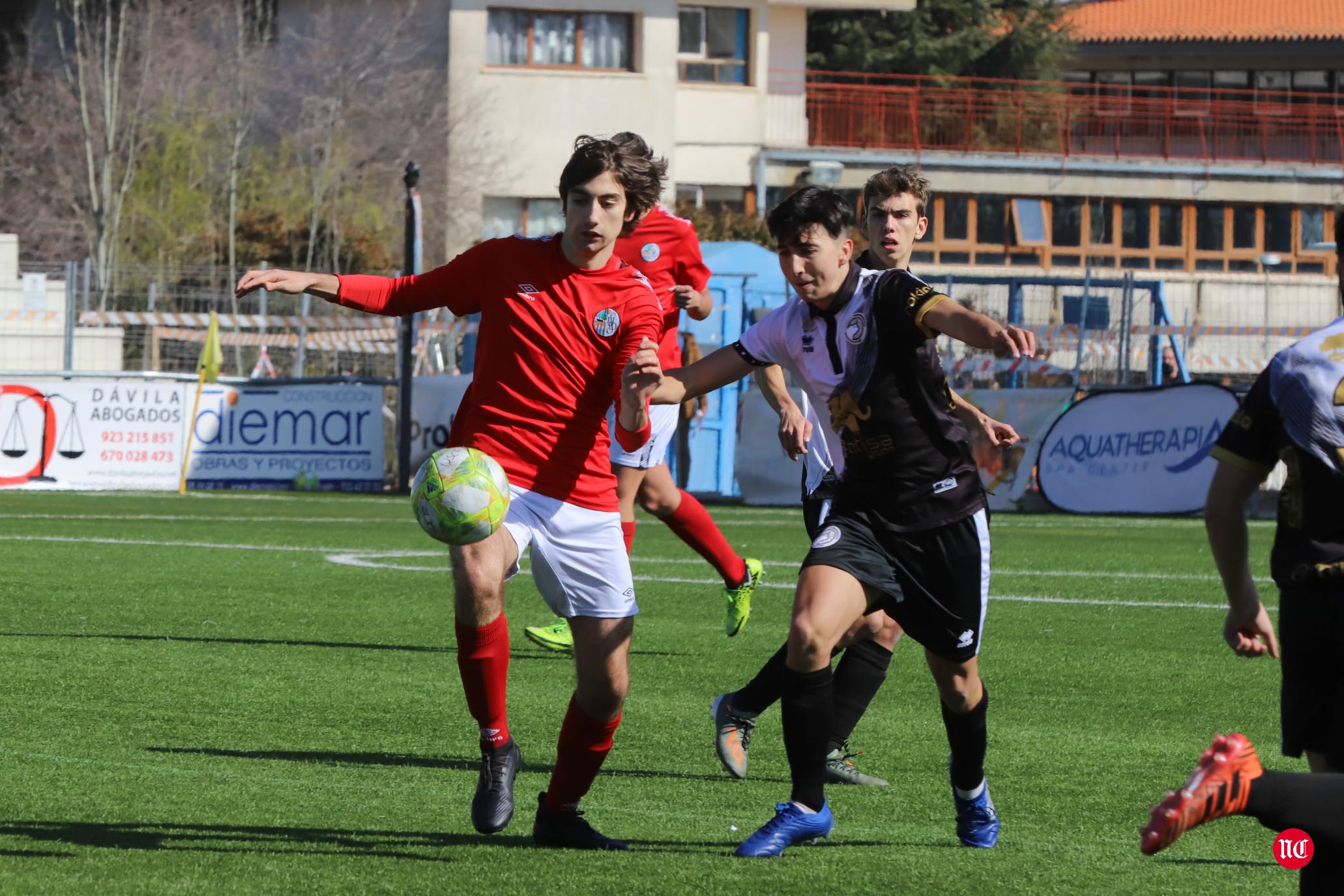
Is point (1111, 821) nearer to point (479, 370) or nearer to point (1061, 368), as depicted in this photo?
point (479, 370)

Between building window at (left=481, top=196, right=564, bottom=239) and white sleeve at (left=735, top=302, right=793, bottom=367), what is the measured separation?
3471 cm

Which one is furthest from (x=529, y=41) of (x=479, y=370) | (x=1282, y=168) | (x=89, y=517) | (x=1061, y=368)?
(x=479, y=370)

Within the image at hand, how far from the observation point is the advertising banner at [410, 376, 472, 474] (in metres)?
20.9

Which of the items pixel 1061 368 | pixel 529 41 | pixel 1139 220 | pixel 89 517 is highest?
pixel 529 41

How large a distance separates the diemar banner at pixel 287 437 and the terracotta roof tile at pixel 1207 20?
34550 millimetres

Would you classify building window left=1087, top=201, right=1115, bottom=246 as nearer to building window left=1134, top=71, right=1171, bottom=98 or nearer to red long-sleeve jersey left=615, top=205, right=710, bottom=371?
building window left=1134, top=71, right=1171, bottom=98

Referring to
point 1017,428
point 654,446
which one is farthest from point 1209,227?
point 654,446

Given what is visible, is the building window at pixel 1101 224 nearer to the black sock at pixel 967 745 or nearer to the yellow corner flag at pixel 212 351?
the yellow corner flag at pixel 212 351

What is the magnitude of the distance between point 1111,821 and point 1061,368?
48.8 feet

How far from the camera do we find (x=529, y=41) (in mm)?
39938

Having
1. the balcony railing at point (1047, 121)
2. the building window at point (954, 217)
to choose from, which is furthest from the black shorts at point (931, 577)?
the building window at point (954, 217)

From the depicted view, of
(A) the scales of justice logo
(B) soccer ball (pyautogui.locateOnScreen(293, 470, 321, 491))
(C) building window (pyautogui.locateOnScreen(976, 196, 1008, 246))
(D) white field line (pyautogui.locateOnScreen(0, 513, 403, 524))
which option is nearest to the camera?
A: (D) white field line (pyautogui.locateOnScreen(0, 513, 403, 524))

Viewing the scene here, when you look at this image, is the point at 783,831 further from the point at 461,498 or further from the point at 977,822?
the point at 461,498

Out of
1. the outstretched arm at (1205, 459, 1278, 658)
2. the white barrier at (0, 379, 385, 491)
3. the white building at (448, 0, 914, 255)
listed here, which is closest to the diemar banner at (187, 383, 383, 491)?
the white barrier at (0, 379, 385, 491)
